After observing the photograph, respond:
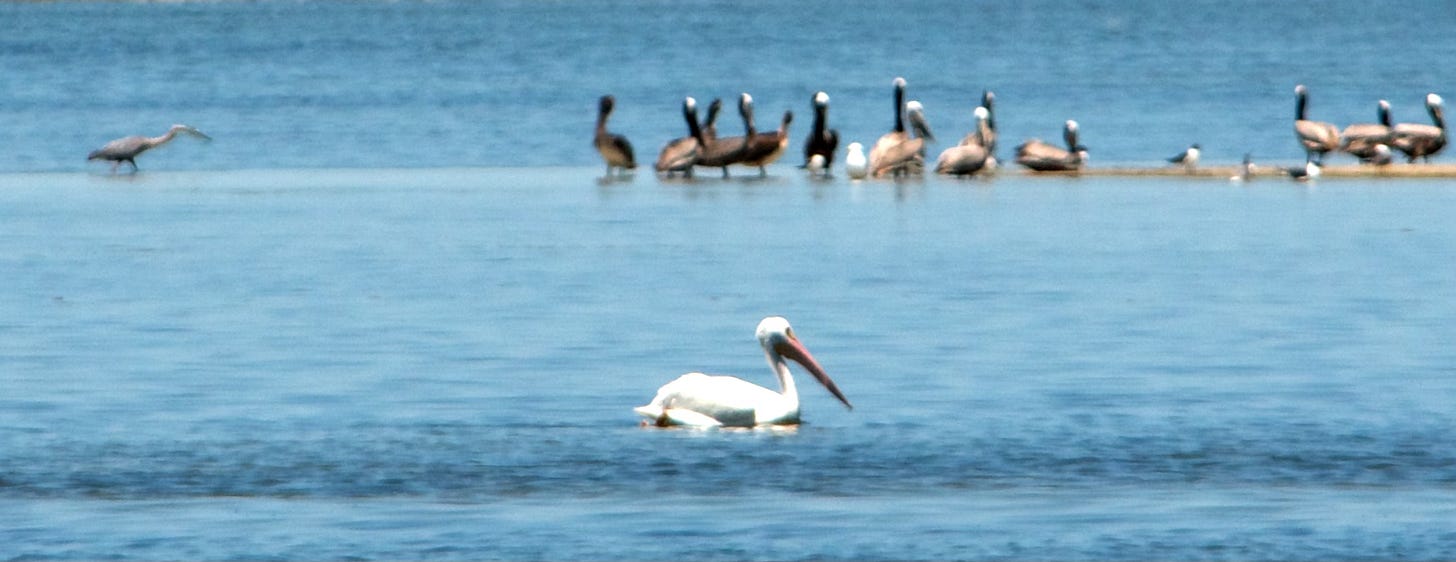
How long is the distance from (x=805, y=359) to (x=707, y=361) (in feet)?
8.37

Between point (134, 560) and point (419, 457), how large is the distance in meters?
2.79

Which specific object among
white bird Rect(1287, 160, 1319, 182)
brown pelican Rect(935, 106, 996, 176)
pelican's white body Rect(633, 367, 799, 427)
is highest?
pelican's white body Rect(633, 367, 799, 427)

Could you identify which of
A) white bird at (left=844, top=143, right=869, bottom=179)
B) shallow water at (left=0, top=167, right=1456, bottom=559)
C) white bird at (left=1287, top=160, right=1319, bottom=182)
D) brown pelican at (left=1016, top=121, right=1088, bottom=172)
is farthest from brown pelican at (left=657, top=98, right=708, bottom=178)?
white bird at (left=1287, top=160, right=1319, bottom=182)

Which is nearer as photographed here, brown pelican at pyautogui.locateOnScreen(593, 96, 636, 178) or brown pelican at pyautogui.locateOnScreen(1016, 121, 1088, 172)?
brown pelican at pyautogui.locateOnScreen(1016, 121, 1088, 172)

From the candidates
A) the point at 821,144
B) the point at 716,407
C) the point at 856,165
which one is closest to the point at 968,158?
the point at 856,165

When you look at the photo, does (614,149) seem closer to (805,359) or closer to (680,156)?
(680,156)

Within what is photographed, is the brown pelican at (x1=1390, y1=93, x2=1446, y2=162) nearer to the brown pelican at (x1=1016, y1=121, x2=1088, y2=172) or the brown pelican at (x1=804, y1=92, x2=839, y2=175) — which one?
the brown pelican at (x1=1016, y1=121, x2=1088, y2=172)

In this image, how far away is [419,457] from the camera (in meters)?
13.2

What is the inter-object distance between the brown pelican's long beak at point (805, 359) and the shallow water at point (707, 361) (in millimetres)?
162

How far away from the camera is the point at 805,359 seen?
1448 centimetres

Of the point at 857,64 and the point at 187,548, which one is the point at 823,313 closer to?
the point at 187,548

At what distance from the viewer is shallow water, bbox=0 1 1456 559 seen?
1130cm

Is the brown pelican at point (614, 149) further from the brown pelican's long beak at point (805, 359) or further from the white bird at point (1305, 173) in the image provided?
the brown pelican's long beak at point (805, 359)

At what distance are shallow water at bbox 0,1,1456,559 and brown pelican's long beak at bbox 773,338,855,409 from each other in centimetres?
16
